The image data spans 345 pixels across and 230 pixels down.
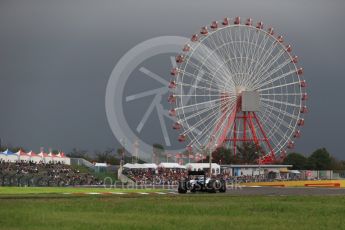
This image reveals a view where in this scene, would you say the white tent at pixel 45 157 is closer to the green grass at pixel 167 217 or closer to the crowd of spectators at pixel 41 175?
the crowd of spectators at pixel 41 175

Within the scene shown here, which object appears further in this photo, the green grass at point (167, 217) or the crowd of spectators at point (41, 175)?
the crowd of spectators at point (41, 175)

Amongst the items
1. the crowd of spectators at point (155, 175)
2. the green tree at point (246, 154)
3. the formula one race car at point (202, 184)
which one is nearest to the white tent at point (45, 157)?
the crowd of spectators at point (155, 175)

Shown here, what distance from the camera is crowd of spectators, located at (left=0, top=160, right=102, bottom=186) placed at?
75.4 m

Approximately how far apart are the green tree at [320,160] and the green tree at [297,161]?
5.32 ft

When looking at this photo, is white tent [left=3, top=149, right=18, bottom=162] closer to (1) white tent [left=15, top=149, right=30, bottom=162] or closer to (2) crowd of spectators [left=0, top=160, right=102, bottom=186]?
(1) white tent [left=15, top=149, right=30, bottom=162]

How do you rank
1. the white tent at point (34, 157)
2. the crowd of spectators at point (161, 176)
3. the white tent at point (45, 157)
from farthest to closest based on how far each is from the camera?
the white tent at point (45, 157) < the white tent at point (34, 157) < the crowd of spectators at point (161, 176)

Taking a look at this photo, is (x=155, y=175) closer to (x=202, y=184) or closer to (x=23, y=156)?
(x=23, y=156)

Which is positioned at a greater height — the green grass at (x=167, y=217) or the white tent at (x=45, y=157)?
the white tent at (x=45, y=157)

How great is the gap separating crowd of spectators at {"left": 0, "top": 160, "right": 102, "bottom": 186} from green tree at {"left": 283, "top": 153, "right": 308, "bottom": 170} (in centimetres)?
10593

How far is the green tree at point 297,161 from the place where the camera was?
623 ft

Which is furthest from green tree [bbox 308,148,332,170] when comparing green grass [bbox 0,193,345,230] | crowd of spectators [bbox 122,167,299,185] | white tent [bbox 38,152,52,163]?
green grass [bbox 0,193,345,230]

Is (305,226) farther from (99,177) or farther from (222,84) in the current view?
(222,84)

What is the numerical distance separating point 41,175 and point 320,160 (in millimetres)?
122211

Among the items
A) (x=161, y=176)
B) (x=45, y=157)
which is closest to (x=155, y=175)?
(x=161, y=176)
